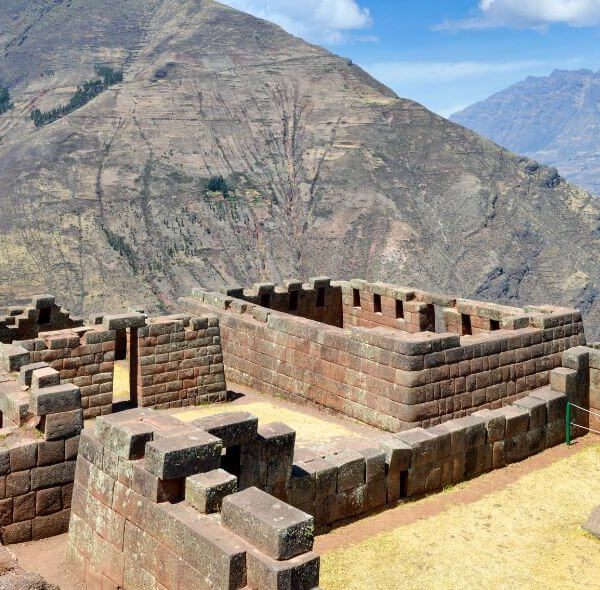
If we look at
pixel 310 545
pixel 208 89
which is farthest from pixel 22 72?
pixel 310 545

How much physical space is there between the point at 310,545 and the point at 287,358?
10969 millimetres

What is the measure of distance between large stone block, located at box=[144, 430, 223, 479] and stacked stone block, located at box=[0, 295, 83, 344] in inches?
489

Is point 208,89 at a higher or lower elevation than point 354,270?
higher

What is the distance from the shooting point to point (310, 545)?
7.30m

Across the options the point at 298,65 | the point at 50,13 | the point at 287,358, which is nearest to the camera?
the point at 287,358

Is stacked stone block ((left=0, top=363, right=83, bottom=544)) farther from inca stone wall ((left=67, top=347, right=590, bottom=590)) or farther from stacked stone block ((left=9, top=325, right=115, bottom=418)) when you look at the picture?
stacked stone block ((left=9, top=325, right=115, bottom=418))

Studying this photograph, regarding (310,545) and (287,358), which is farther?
(287,358)

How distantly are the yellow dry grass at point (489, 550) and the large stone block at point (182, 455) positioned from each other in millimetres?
2666

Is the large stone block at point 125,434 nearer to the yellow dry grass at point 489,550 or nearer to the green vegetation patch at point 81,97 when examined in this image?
the yellow dry grass at point 489,550

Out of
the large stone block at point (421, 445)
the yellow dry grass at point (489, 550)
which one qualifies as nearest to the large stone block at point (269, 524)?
the yellow dry grass at point (489, 550)

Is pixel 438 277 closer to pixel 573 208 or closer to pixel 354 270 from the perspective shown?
pixel 354 270

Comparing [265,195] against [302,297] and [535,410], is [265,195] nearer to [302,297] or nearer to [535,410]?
[302,297]

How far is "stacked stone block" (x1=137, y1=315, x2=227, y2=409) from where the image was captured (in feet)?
56.9

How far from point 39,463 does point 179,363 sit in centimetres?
712
